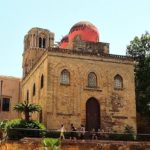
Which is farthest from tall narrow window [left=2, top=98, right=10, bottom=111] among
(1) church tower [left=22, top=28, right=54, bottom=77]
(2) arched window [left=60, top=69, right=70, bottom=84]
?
(2) arched window [left=60, top=69, right=70, bottom=84]

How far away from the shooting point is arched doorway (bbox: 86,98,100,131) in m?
30.4

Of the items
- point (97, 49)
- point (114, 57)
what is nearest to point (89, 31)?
point (97, 49)

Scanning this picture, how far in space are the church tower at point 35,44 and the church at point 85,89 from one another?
1153 centimetres

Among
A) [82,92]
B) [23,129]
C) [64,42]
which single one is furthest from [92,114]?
[64,42]

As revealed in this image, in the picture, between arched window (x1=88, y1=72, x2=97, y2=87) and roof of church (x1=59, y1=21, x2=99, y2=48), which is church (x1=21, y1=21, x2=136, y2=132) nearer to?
arched window (x1=88, y1=72, x2=97, y2=87)

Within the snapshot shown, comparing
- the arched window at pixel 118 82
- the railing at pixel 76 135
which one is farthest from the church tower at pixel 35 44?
the railing at pixel 76 135

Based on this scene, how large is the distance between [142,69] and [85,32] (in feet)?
19.4

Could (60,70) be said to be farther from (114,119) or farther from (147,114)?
(147,114)

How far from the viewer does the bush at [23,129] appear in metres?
25.1

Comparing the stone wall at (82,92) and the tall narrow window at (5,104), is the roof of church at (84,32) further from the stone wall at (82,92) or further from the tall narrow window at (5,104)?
the tall narrow window at (5,104)

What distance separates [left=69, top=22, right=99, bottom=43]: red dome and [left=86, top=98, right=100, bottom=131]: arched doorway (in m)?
6.59

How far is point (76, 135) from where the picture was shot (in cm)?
2711

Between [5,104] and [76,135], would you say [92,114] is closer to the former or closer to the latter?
[76,135]

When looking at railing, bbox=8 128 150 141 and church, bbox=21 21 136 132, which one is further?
Answer: church, bbox=21 21 136 132
